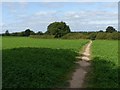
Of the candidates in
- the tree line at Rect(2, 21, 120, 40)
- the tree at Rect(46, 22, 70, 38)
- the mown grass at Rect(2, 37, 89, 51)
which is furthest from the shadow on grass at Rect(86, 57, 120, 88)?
the tree at Rect(46, 22, 70, 38)

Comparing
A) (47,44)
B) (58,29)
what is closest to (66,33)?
(58,29)

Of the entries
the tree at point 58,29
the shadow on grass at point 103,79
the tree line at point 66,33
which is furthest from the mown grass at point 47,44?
the tree at point 58,29

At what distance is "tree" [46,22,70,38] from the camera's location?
4439 inches

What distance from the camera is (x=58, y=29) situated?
116m

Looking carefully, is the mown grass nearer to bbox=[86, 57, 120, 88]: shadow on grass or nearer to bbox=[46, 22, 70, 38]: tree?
bbox=[86, 57, 120, 88]: shadow on grass

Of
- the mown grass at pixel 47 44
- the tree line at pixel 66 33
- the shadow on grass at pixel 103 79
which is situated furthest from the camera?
the tree line at pixel 66 33

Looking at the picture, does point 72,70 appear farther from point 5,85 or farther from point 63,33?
point 63,33

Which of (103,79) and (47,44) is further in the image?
(47,44)

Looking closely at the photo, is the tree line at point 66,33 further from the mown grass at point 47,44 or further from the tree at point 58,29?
the mown grass at point 47,44

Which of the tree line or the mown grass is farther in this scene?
the tree line

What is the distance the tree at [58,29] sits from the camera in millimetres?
112750

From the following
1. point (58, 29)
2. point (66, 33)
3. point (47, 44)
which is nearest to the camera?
point (47, 44)

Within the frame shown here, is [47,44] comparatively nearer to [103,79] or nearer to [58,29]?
[103,79]

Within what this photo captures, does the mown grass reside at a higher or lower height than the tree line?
lower
